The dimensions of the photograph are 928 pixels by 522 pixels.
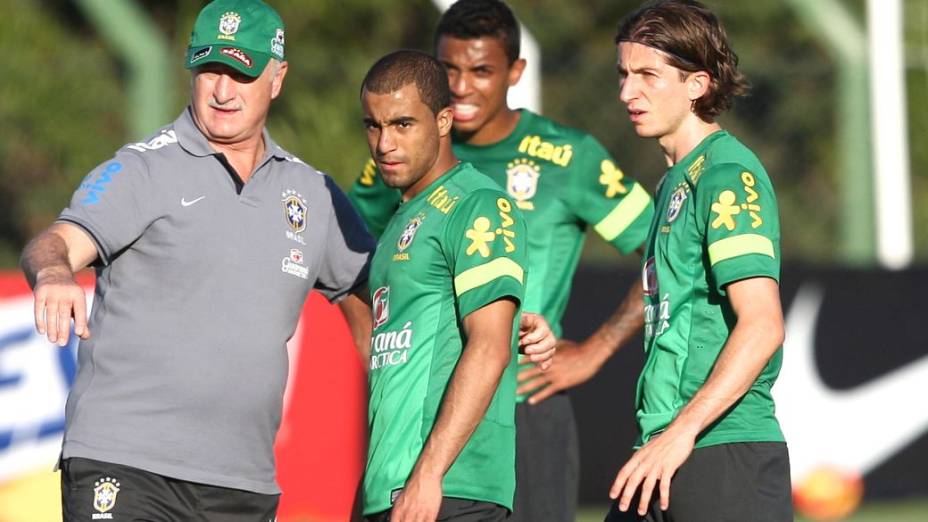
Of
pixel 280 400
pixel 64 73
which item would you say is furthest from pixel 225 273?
pixel 64 73

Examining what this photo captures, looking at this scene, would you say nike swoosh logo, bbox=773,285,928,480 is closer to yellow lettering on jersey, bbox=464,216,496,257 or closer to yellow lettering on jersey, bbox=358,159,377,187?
yellow lettering on jersey, bbox=358,159,377,187

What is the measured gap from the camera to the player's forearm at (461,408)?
445cm

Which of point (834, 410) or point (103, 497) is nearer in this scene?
point (103, 497)

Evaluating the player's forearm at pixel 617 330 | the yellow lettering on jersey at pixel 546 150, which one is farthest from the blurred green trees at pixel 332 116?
the player's forearm at pixel 617 330

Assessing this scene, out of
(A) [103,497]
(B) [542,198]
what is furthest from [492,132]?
(A) [103,497]

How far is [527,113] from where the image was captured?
21.0 ft

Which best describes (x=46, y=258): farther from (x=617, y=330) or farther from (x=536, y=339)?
(x=617, y=330)

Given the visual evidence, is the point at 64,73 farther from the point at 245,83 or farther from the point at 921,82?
the point at 245,83

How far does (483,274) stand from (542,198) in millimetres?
1733

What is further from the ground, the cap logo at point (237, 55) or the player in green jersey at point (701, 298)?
the cap logo at point (237, 55)

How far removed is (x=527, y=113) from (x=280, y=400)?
1834 mm

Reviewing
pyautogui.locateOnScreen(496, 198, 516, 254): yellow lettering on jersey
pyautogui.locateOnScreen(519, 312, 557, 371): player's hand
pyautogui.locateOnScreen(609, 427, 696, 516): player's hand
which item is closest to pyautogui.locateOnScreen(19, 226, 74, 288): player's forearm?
pyautogui.locateOnScreen(496, 198, 516, 254): yellow lettering on jersey

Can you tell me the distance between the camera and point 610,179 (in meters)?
6.38

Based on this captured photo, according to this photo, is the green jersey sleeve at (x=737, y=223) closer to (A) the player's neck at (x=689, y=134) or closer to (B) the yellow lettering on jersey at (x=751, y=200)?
(B) the yellow lettering on jersey at (x=751, y=200)
